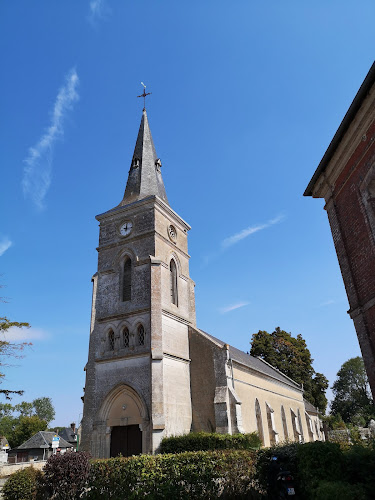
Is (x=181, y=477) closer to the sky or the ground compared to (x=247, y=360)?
closer to the ground

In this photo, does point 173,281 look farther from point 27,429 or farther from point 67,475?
point 27,429

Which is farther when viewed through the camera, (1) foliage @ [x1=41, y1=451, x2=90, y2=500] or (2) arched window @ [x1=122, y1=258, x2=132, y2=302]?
(2) arched window @ [x1=122, y1=258, x2=132, y2=302]

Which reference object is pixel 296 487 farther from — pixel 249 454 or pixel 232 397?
pixel 232 397

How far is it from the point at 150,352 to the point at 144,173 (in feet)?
44.8

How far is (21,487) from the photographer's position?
12.7 m

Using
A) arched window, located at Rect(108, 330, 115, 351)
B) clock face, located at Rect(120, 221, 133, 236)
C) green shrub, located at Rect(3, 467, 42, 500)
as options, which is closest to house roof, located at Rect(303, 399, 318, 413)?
arched window, located at Rect(108, 330, 115, 351)

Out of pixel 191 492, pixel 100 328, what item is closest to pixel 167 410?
pixel 100 328

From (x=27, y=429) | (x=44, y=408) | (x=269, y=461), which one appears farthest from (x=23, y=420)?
(x=269, y=461)

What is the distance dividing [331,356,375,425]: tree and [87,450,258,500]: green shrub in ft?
242

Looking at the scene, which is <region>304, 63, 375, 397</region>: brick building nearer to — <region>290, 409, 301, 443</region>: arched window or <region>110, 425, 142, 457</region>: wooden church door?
<region>110, 425, 142, 457</region>: wooden church door

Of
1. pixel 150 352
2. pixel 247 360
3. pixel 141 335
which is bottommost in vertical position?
pixel 150 352

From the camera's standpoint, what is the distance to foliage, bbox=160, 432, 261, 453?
16734 millimetres

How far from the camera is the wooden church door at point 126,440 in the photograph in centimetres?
1838

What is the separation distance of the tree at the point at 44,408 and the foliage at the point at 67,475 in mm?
103601
